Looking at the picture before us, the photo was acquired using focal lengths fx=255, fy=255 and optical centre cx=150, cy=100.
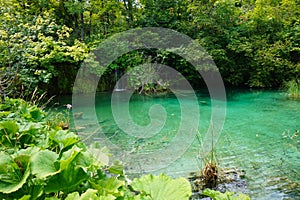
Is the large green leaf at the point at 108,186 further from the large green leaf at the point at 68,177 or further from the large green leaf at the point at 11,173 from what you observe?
the large green leaf at the point at 11,173

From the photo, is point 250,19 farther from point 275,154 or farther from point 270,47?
point 275,154

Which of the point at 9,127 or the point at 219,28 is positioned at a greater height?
the point at 219,28

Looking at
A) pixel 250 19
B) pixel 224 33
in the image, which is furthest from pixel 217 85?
pixel 250 19

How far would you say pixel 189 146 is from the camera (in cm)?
437

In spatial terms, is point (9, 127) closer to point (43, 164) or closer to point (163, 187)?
point (43, 164)

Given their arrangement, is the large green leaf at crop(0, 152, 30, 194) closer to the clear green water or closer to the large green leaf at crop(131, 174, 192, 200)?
the large green leaf at crop(131, 174, 192, 200)

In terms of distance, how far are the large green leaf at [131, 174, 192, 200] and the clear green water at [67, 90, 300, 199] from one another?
2.04 m

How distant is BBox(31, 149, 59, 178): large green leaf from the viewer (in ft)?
A: 2.64

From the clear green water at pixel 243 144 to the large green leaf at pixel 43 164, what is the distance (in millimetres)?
1986

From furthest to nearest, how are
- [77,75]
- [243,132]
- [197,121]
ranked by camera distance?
[77,75]
[197,121]
[243,132]

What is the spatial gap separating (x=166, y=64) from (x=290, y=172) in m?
10.4

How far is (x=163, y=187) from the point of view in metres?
0.85

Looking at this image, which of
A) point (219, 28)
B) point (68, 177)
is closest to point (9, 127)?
point (68, 177)

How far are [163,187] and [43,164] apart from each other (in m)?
0.40
